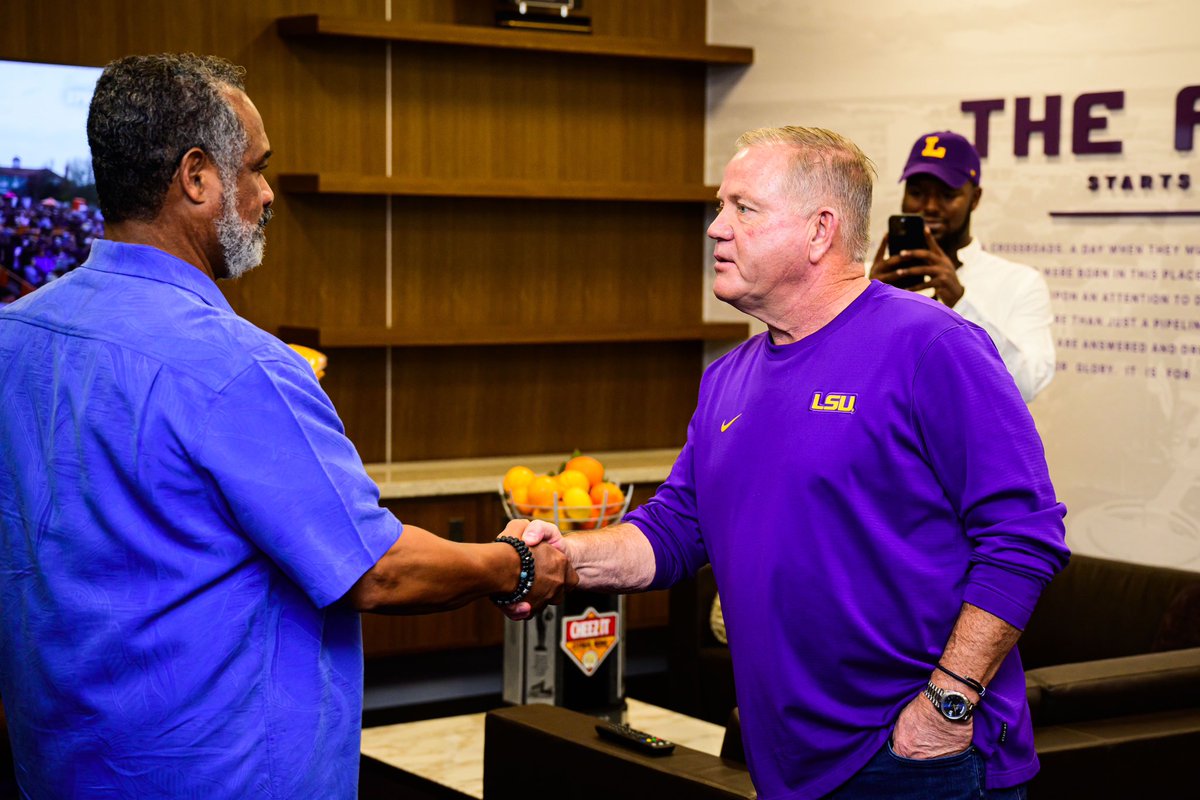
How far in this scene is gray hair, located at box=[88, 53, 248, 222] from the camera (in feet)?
5.83

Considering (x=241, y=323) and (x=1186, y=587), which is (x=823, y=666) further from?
(x=1186, y=587)

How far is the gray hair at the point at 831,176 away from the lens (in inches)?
82.7

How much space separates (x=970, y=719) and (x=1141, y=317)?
9.74 ft

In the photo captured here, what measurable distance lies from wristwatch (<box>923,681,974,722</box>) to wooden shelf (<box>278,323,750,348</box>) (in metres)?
3.61

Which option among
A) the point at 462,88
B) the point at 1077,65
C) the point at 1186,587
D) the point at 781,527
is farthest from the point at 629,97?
the point at 781,527

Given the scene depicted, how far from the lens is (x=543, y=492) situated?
356cm

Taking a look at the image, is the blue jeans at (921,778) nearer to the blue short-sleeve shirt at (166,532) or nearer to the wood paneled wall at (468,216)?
the blue short-sleeve shirt at (166,532)

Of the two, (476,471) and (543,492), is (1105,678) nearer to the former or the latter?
(543,492)

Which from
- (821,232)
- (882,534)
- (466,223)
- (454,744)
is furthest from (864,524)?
(466,223)

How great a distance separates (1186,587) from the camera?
155 inches

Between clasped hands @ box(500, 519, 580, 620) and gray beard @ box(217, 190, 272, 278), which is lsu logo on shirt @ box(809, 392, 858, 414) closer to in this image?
clasped hands @ box(500, 519, 580, 620)

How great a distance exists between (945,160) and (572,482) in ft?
4.23

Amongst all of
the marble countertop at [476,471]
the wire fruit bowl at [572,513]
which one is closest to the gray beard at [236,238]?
the wire fruit bowl at [572,513]

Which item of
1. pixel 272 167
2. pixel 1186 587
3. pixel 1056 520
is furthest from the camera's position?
pixel 272 167
